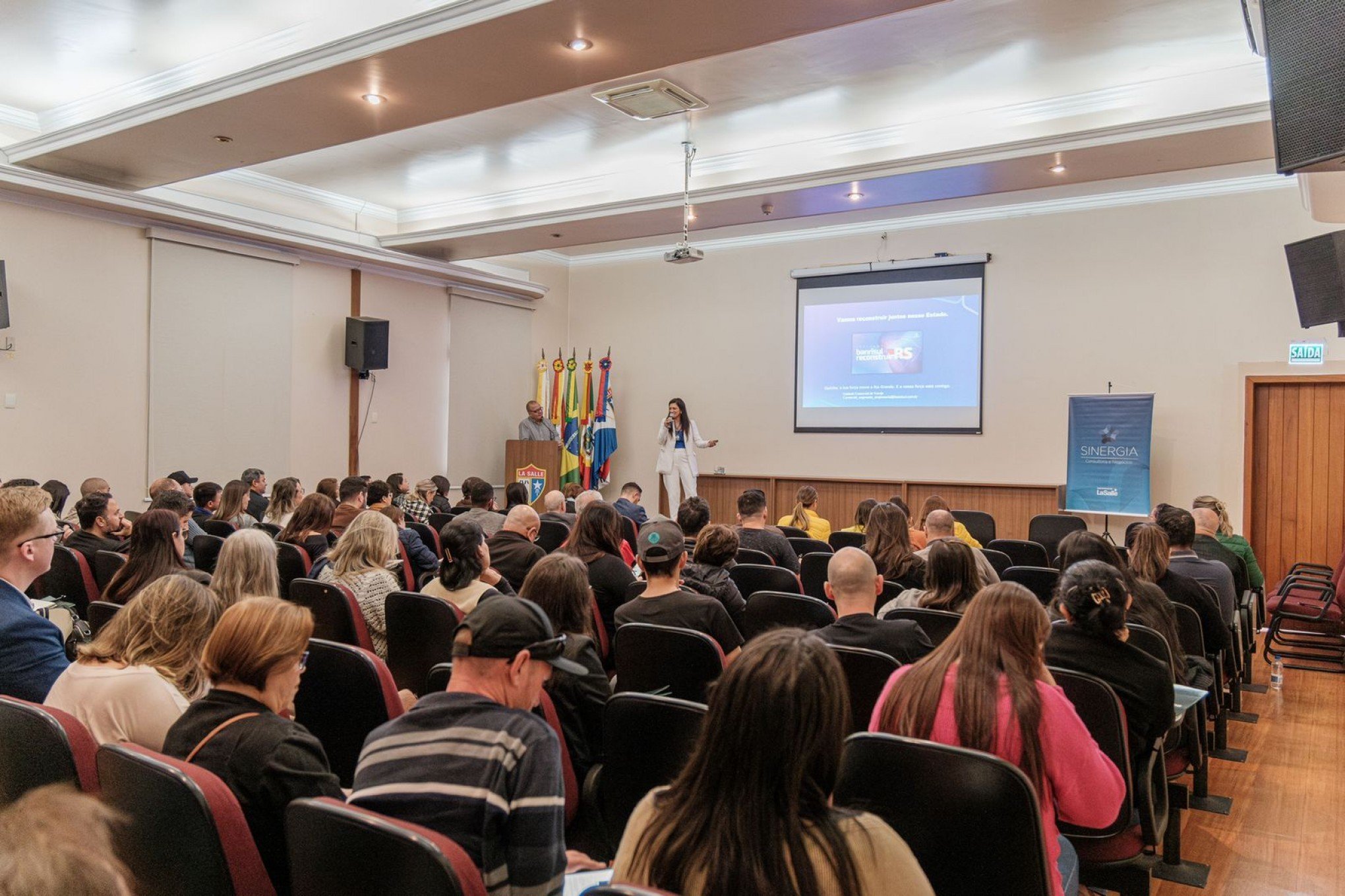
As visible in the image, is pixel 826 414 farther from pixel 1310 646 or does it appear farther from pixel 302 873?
pixel 302 873

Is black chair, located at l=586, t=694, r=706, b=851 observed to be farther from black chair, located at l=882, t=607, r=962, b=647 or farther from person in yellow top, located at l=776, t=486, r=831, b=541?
person in yellow top, located at l=776, t=486, r=831, b=541

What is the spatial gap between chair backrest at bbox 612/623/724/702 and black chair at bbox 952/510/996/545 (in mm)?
5065

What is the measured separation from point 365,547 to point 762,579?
1.86m

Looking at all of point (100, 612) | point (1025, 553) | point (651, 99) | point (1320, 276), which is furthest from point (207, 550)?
point (1320, 276)

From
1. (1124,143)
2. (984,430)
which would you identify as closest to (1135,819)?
(1124,143)

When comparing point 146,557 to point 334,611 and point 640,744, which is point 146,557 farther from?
point 640,744

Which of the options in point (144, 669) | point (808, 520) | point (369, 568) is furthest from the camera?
point (808, 520)

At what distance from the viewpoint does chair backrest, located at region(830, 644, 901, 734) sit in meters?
2.61

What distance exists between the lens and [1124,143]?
20.2 ft

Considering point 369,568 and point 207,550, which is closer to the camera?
point 369,568

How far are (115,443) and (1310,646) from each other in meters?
9.53

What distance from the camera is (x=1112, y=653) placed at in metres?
2.56

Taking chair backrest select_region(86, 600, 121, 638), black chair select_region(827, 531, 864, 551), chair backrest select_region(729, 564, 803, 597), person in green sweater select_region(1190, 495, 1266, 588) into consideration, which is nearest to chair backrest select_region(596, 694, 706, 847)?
chair backrest select_region(86, 600, 121, 638)

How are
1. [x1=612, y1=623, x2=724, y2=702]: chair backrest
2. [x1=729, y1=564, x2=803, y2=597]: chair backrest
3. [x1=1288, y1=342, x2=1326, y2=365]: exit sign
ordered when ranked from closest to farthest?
[x1=612, y1=623, x2=724, y2=702]: chair backrest, [x1=729, y1=564, x2=803, y2=597]: chair backrest, [x1=1288, y1=342, x2=1326, y2=365]: exit sign
